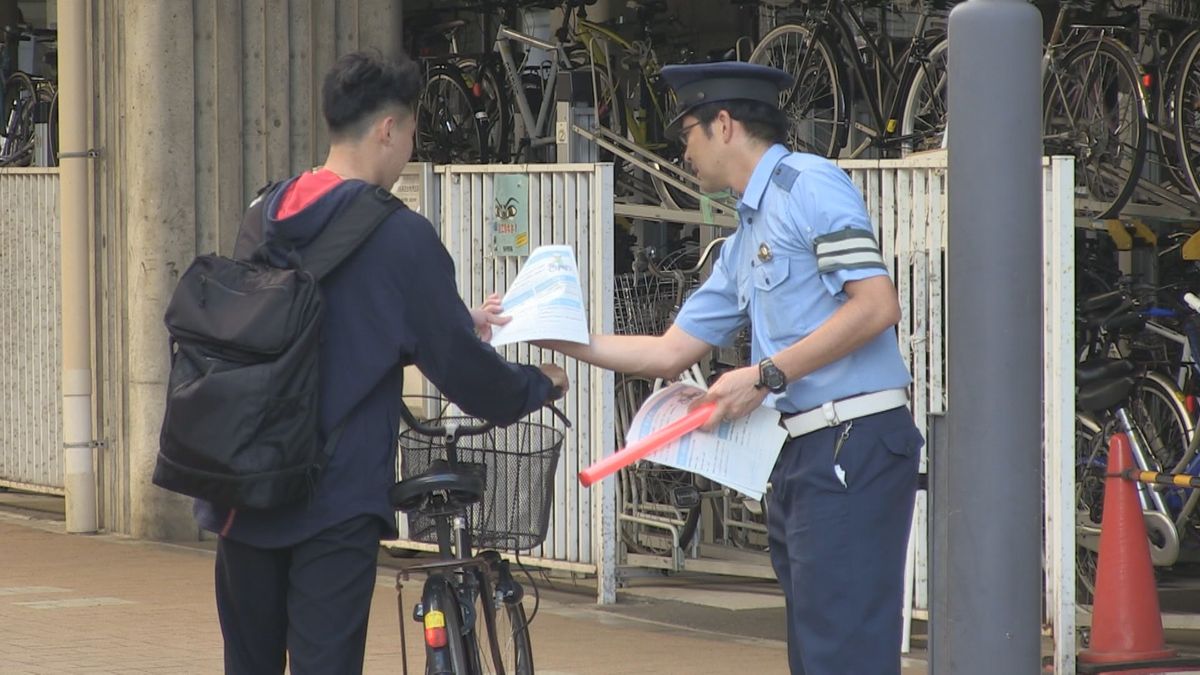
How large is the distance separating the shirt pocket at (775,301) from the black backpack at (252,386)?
0.88 m

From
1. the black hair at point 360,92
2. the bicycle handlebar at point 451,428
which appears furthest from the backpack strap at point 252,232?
the bicycle handlebar at point 451,428

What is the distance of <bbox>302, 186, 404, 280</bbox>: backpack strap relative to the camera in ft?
13.4

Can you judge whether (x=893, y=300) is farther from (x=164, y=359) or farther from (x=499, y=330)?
(x=164, y=359)

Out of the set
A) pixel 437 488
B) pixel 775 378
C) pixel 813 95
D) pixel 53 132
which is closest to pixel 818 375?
pixel 775 378

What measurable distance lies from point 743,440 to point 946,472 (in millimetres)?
590

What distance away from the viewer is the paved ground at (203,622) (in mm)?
7555

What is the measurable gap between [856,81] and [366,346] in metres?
6.90

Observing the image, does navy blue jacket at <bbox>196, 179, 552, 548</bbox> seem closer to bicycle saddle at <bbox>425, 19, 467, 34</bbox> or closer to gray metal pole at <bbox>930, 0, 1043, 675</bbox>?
gray metal pole at <bbox>930, 0, 1043, 675</bbox>

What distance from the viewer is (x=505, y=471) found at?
208 inches

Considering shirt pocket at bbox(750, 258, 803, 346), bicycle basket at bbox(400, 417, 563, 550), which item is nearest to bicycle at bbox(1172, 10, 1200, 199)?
bicycle basket at bbox(400, 417, 563, 550)

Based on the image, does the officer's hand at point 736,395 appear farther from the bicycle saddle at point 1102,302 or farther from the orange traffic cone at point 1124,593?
the bicycle saddle at point 1102,302

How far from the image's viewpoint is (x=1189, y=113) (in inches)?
365

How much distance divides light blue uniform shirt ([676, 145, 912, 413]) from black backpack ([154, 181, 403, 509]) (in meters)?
0.88

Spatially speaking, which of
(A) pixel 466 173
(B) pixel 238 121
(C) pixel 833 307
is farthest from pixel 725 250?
(B) pixel 238 121
